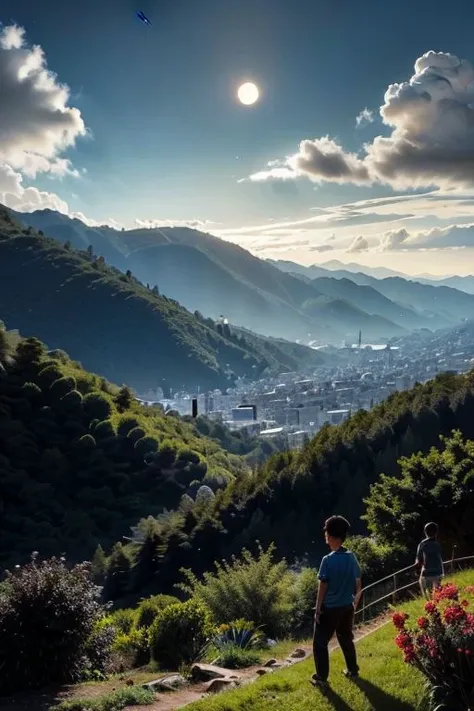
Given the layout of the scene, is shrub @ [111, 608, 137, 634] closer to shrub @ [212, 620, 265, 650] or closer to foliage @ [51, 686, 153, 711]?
shrub @ [212, 620, 265, 650]

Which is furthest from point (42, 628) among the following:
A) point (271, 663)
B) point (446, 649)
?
point (446, 649)

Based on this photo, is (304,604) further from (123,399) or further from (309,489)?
(123,399)

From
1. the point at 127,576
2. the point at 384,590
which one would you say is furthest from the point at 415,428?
the point at 384,590

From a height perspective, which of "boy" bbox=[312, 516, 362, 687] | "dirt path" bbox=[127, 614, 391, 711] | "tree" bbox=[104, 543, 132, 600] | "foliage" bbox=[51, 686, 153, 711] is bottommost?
"tree" bbox=[104, 543, 132, 600]

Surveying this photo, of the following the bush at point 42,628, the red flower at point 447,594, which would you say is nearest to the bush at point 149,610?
the bush at point 42,628

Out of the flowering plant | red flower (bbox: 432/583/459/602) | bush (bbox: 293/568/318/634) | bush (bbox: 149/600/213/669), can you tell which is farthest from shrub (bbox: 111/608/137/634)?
red flower (bbox: 432/583/459/602)

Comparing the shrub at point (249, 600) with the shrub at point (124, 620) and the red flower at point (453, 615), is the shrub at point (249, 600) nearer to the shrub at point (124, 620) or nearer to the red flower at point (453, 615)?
the shrub at point (124, 620)
